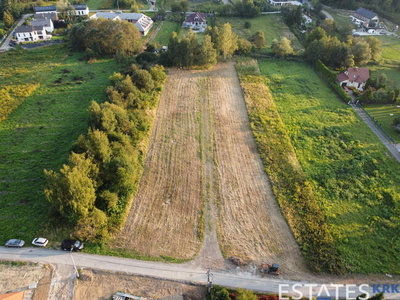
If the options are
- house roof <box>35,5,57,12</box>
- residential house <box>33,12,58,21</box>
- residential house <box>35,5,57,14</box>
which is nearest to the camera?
residential house <box>33,12,58,21</box>

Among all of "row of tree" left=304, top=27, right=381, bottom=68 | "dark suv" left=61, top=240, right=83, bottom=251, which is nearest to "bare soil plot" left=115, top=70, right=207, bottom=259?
"dark suv" left=61, top=240, right=83, bottom=251

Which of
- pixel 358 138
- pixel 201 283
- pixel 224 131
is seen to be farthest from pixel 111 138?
pixel 358 138

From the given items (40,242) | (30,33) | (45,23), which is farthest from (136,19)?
(40,242)

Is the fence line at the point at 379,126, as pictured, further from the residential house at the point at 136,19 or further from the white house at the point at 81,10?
the white house at the point at 81,10

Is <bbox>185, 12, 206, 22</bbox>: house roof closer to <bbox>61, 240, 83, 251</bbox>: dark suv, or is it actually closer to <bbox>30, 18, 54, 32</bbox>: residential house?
<bbox>30, 18, 54, 32</bbox>: residential house

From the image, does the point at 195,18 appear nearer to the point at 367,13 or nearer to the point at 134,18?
the point at 134,18

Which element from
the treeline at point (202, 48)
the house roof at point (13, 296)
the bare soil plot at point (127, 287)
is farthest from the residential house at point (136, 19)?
the house roof at point (13, 296)

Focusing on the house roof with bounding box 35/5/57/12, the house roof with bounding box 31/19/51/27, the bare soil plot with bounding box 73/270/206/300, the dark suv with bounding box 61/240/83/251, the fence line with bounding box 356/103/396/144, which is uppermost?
the house roof with bounding box 35/5/57/12
